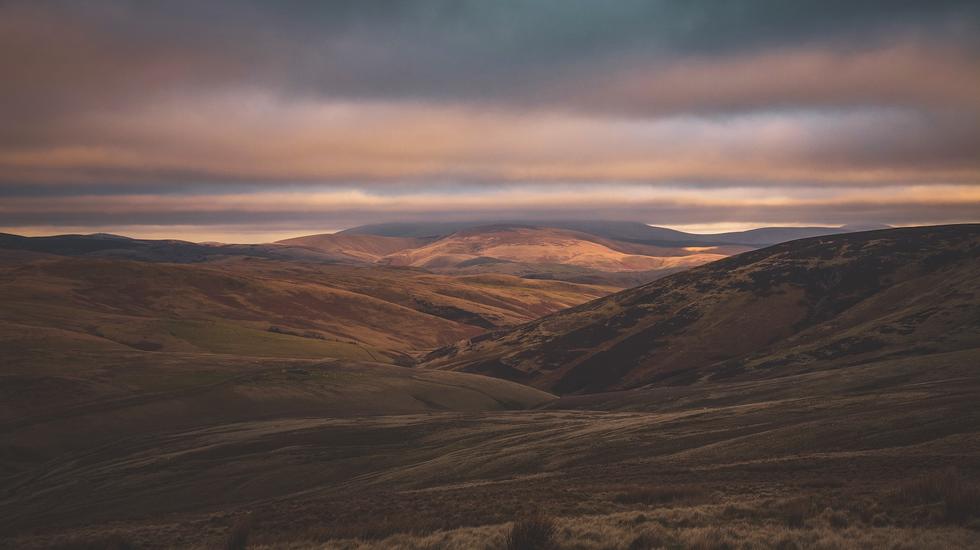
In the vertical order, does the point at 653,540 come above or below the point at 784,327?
above

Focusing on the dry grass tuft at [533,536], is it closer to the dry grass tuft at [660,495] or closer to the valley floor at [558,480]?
the valley floor at [558,480]

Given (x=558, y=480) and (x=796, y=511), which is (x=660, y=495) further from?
(x=558, y=480)

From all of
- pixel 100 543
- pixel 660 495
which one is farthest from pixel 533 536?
pixel 100 543

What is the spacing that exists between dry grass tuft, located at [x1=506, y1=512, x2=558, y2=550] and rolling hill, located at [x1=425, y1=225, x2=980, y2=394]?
104817 mm

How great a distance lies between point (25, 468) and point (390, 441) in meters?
41.8

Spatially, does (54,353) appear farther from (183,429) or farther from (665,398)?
(665,398)

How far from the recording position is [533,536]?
20328 mm

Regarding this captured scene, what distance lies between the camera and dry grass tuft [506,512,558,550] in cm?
2005

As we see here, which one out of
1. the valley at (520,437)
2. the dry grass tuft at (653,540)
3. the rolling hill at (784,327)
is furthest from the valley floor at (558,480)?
the rolling hill at (784,327)

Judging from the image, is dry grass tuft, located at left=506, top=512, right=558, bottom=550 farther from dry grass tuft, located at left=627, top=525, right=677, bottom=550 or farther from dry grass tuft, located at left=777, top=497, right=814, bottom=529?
dry grass tuft, located at left=777, top=497, right=814, bottom=529

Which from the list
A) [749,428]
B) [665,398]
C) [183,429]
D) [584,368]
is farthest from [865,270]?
[183,429]

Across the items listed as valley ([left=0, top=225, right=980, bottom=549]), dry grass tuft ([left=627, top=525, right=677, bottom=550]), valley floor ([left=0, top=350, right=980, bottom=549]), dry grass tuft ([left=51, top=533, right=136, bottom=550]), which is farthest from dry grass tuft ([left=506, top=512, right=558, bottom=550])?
dry grass tuft ([left=51, top=533, right=136, bottom=550])

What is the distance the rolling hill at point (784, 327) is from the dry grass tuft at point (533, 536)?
344 feet

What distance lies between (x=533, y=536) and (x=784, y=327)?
163m
